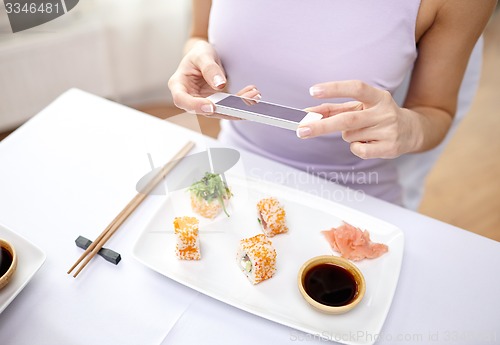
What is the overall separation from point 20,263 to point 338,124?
25.0 inches

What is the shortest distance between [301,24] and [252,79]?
18 centimetres

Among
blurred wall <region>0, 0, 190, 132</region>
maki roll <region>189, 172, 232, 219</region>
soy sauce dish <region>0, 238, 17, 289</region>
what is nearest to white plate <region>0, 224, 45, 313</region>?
soy sauce dish <region>0, 238, 17, 289</region>

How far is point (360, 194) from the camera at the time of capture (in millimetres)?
1004

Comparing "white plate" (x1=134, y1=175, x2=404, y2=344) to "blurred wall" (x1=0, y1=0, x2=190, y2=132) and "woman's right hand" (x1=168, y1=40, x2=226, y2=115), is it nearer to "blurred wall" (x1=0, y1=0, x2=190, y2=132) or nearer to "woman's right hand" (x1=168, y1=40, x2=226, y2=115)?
"woman's right hand" (x1=168, y1=40, x2=226, y2=115)

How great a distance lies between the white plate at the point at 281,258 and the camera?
78 cm

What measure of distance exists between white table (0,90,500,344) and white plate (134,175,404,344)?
2 centimetres

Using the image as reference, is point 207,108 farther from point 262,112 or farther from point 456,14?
point 456,14

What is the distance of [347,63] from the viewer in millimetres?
971

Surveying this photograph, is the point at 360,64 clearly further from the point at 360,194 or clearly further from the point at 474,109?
the point at 474,109

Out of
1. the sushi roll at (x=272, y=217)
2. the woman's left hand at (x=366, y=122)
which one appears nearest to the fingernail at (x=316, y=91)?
the woman's left hand at (x=366, y=122)

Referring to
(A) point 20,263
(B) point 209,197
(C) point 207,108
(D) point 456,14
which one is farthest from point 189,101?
(D) point 456,14

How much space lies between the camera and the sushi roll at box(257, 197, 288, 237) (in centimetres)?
89

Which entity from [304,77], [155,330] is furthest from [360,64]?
[155,330]

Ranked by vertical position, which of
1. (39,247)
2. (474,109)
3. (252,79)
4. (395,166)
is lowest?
(474,109)
